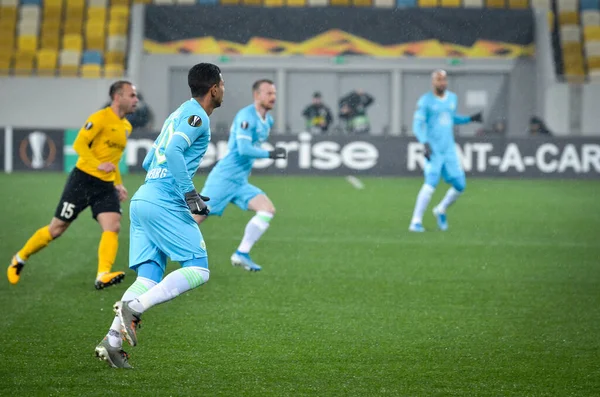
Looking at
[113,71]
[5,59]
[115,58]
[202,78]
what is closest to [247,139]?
[202,78]

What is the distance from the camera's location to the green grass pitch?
6184mm

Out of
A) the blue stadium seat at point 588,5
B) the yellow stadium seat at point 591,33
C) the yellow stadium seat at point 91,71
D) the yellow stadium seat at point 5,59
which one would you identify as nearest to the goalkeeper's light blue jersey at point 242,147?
the yellow stadium seat at point 91,71

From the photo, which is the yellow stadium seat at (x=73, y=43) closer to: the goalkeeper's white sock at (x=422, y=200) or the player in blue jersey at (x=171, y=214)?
the goalkeeper's white sock at (x=422, y=200)

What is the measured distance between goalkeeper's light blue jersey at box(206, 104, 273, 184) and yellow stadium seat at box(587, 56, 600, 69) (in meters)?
21.4

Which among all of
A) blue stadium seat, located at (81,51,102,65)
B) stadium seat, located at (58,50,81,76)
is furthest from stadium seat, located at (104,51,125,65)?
stadium seat, located at (58,50,81,76)

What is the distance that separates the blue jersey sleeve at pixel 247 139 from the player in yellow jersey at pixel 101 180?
138 cm

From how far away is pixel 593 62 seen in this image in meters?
30.2

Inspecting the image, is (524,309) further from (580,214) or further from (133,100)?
(580,214)

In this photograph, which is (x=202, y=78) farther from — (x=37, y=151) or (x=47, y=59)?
(x=47, y=59)

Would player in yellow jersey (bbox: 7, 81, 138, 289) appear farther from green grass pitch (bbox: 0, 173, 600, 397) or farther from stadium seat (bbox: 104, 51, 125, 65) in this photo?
stadium seat (bbox: 104, 51, 125, 65)

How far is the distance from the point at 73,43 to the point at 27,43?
1344 mm

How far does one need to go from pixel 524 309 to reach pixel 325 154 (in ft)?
53.0

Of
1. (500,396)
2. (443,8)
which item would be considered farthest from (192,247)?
(443,8)

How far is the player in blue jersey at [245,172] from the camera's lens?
10.7m
